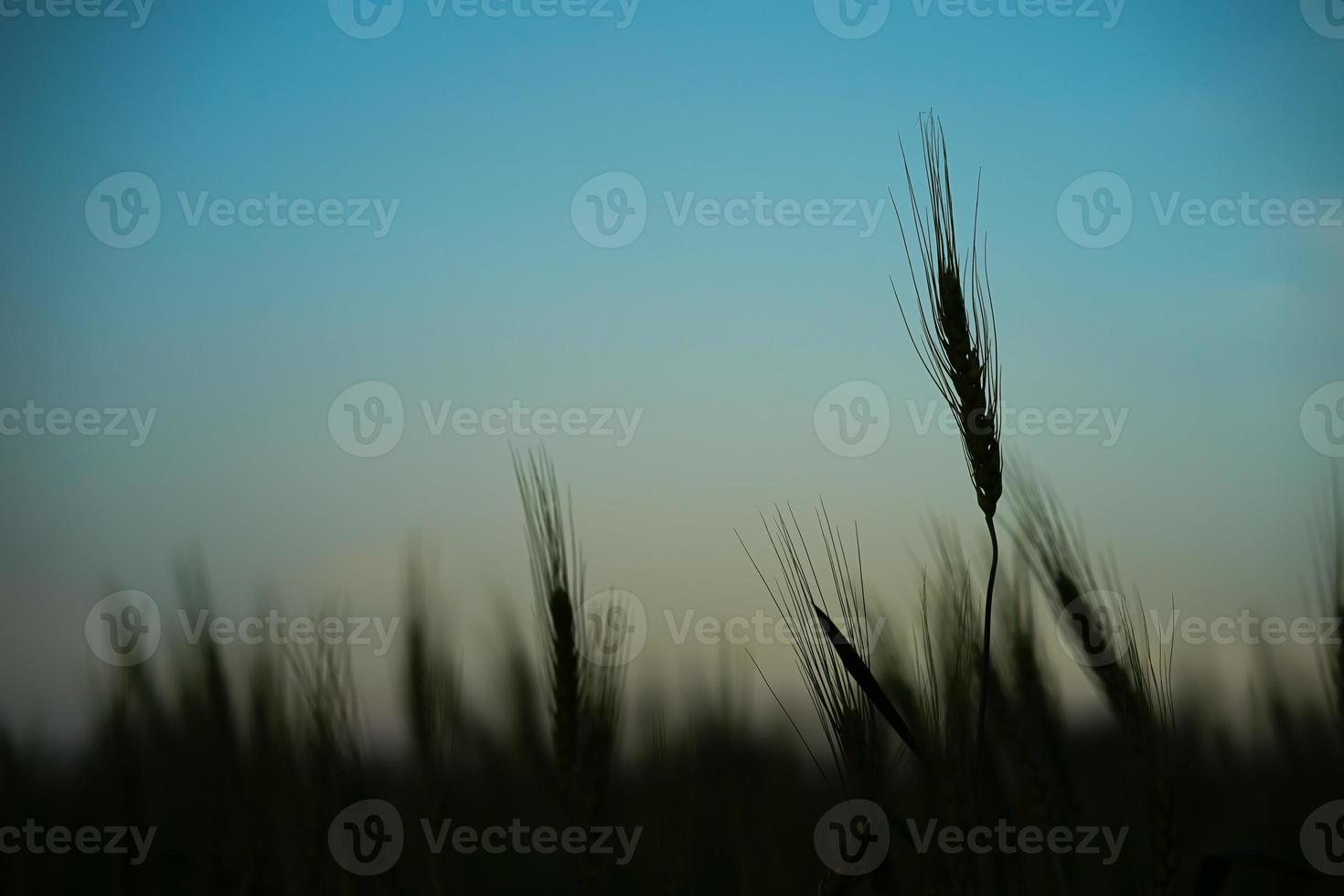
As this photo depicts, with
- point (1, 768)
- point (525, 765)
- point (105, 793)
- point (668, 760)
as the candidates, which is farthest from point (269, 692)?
point (1, 768)

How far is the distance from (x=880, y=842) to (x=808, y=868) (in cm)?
235

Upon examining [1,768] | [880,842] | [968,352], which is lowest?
[1,768]

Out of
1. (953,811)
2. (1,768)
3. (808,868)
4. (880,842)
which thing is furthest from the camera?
(1,768)

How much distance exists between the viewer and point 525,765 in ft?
9.07

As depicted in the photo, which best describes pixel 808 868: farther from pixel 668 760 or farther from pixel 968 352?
pixel 968 352

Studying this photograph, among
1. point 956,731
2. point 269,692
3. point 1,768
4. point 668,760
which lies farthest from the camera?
point 1,768

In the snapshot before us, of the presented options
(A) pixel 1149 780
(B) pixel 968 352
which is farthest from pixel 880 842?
(B) pixel 968 352

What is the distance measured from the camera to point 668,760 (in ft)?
8.84

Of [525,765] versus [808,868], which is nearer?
[525,765]

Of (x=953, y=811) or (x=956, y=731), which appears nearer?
(x=953, y=811)

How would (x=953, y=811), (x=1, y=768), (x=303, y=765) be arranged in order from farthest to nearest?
(x=1, y=768)
(x=303, y=765)
(x=953, y=811)

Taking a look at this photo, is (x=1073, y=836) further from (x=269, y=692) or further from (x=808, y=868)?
(x=269, y=692)

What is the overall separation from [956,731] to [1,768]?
4423 mm

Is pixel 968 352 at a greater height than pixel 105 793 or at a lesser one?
greater
